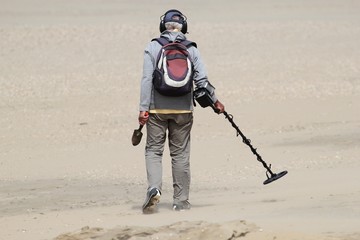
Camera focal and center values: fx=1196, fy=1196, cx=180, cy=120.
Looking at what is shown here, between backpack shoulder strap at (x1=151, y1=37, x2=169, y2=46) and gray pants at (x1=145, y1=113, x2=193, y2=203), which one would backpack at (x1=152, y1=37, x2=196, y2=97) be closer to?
backpack shoulder strap at (x1=151, y1=37, x2=169, y2=46)

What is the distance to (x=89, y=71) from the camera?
22297 millimetres

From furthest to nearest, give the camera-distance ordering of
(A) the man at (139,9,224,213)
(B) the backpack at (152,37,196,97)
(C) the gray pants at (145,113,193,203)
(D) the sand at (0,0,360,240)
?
(C) the gray pants at (145,113,193,203) → (A) the man at (139,9,224,213) → (B) the backpack at (152,37,196,97) → (D) the sand at (0,0,360,240)

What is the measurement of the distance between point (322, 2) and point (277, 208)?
2909cm

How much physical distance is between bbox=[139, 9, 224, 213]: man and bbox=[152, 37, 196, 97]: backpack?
54 millimetres

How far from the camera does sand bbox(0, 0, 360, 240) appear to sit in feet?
27.5

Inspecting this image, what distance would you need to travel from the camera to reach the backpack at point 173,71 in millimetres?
8594

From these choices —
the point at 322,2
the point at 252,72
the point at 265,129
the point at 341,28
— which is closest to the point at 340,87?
the point at 252,72

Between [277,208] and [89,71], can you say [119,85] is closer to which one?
[89,71]

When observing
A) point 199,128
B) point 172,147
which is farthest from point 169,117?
point 199,128

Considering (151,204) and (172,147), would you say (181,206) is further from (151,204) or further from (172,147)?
(172,147)

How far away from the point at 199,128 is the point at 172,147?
21.8 ft

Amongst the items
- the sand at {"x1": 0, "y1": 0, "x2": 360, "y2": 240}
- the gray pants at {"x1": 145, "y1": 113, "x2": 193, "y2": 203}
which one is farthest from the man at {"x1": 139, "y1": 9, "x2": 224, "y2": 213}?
the sand at {"x1": 0, "y1": 0, "x2": 360, "y2": 240}

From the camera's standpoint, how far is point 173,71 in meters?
8.60

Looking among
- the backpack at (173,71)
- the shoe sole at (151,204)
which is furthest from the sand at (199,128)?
the backpack at (173,71)
